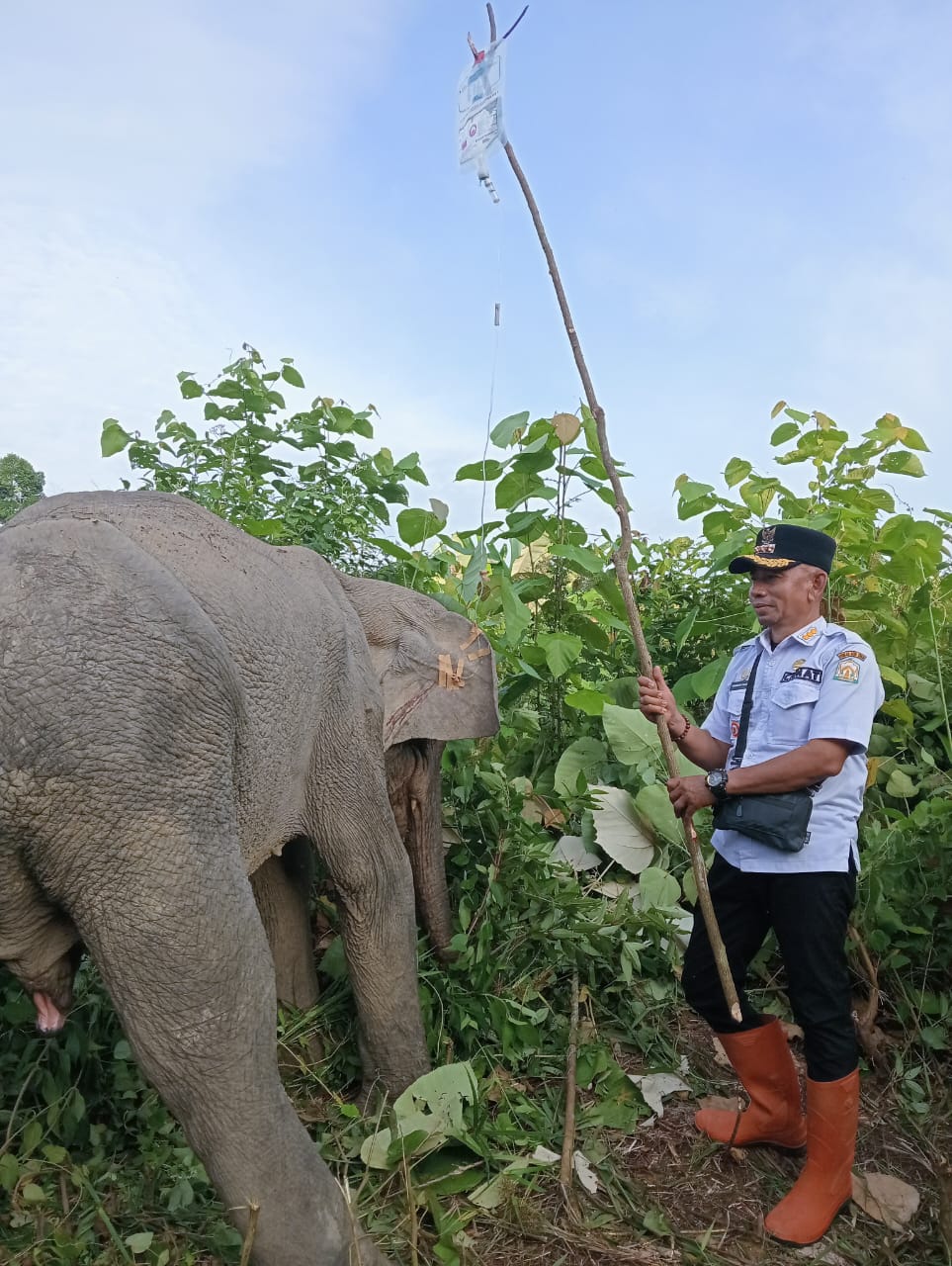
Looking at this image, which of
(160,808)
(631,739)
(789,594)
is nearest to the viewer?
(160,808)

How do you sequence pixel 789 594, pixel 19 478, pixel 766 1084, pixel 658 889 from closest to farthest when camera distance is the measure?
pixel 789 594 → pixel 766 1084 → pixel 658 889 → pixel 19 478

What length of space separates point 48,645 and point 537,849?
2572 millimetres

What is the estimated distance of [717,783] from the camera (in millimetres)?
3045

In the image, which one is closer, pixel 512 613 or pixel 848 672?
pixel 848 672

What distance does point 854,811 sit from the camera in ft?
9.81

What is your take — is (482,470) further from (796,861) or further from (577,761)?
(796,861)

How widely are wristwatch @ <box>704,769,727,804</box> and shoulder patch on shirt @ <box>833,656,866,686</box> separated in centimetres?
44

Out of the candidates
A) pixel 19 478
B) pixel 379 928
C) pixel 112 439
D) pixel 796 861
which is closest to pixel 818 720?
pixel 796 861

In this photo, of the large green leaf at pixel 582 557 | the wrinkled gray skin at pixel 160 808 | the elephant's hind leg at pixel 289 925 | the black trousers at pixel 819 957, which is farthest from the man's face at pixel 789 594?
the elephant's hind leg at pixel 289 925

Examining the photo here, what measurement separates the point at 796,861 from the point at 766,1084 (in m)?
0.87

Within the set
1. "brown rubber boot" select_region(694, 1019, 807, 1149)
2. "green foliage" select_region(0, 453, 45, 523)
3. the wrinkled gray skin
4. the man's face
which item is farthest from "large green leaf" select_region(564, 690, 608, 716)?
"green foliage" select_region(0, 453, 45, 523)

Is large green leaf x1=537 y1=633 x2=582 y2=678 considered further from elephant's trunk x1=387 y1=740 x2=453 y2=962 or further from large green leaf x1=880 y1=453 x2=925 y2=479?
large green leaf x1=880 y1=453 x2=925 y2=479

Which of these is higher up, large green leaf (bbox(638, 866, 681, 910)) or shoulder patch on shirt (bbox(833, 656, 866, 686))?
shoulder patch on shirt (bbox(833, 656, 866, 686))

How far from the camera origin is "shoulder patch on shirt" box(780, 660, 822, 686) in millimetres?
3007
